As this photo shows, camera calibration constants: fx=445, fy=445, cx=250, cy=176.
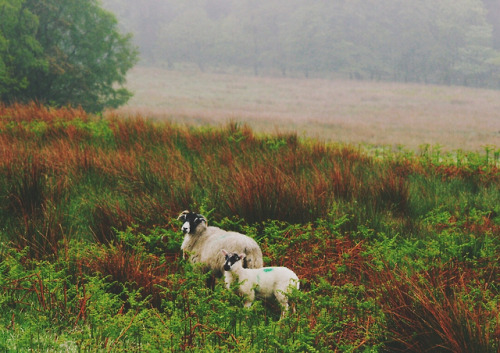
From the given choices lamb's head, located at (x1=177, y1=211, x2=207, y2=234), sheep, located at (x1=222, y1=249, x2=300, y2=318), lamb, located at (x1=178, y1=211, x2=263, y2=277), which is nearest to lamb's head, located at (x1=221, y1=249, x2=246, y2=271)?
sheep, located at (x1=222, y1=249, x2=300, y2=318)

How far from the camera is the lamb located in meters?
3.52

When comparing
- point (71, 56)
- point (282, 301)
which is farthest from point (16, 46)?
point (282, 301)

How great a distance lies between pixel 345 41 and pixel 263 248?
6243cm

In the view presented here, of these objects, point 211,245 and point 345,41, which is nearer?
point 211,245

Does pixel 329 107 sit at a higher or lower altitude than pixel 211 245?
lower

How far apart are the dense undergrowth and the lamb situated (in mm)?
210

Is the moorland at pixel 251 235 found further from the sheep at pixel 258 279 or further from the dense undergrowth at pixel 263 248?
the sheep at pixel 258 279

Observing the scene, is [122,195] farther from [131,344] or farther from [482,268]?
[482,268]

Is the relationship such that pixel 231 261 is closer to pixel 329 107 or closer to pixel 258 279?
pixel 258 279

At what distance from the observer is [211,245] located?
3.64 metres

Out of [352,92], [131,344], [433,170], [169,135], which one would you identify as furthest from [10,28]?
[352,92]

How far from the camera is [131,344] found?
8.79 feet

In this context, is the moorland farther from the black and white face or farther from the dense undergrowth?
the black and white face

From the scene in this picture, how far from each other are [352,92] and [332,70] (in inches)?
666
